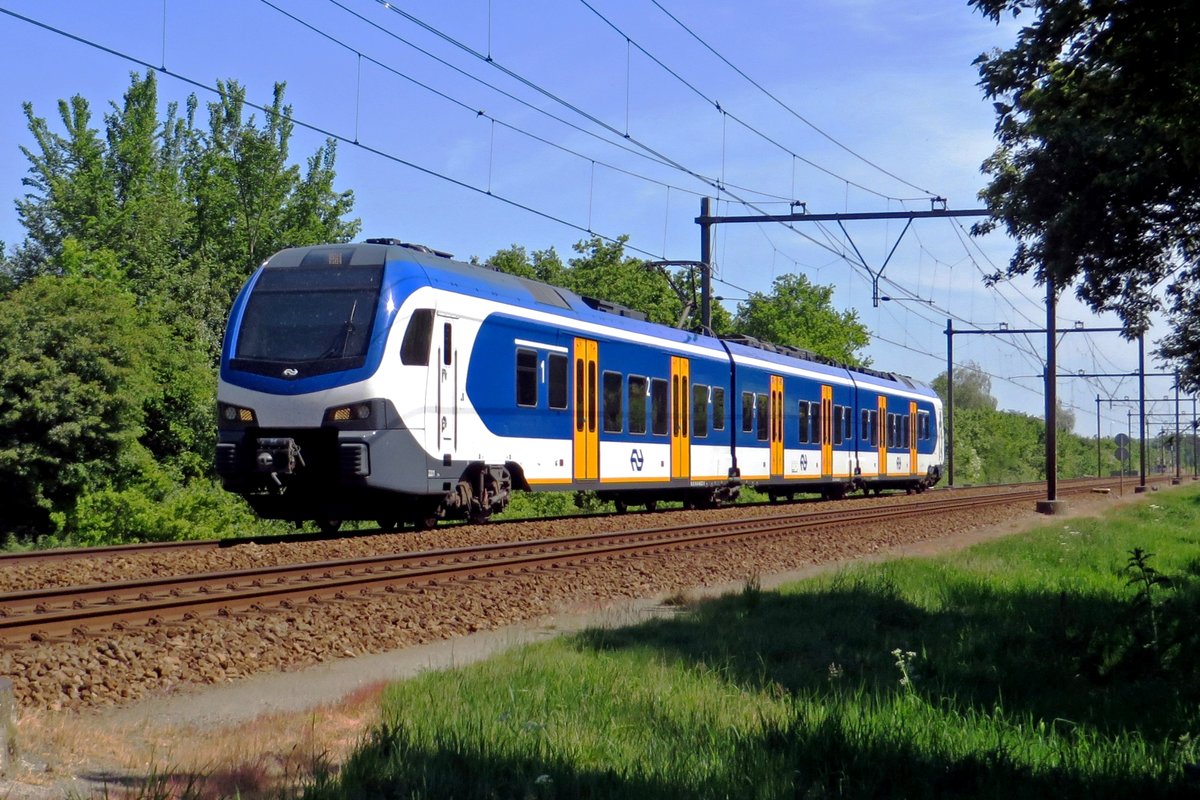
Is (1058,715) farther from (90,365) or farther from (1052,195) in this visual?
(90,365)

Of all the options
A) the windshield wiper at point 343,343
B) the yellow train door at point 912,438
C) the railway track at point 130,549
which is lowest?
the railway track at point 130,549

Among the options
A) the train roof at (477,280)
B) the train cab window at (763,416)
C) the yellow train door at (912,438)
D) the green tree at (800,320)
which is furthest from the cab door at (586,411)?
the green tree at (800,320)

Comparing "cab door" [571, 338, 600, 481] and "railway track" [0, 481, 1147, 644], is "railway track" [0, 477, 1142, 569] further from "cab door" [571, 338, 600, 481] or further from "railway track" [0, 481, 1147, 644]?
"cab door" [571, 338, 600, 481]

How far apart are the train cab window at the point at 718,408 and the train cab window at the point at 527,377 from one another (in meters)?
7.73

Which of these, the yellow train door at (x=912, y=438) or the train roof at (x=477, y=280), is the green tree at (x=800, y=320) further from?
the train roof at (x=477, y=280)

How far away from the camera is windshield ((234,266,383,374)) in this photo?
15.7 meters

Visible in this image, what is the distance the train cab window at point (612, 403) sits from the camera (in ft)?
70.2

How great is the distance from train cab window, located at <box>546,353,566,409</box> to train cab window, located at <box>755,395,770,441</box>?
9.34 metres

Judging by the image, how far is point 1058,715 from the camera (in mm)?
8188

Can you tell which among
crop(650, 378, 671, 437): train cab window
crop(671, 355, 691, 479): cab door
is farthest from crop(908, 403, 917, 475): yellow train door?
crop(650, 378, 671, 437): train cab window

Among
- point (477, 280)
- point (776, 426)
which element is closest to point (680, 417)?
point (776, 426)

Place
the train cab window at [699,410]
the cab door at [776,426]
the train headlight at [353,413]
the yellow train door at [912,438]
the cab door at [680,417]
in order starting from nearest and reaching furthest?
1. the train headlight at [353,413]
2. the cab door at [680,417]
3. the train cab window at [699,410]
4. the cab door at [776,426]
5. the yellow train door at [912,438]

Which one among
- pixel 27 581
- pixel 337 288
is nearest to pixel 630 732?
pixel 27 581

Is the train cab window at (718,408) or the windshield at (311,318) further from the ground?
the windshield at (311,318)
